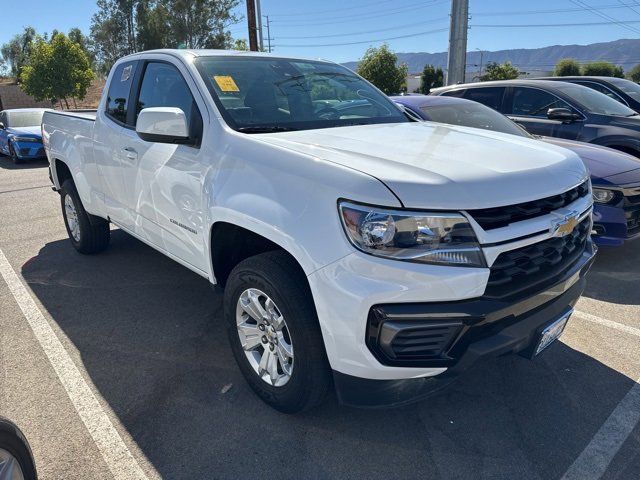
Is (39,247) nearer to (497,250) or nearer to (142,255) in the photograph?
(142,255)

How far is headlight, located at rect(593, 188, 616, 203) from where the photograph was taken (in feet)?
14.9

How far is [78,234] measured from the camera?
5258mm

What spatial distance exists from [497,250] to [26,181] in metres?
10.9

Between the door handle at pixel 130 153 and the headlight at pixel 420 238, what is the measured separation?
2.22 m

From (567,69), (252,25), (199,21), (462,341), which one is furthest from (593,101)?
(567,69)

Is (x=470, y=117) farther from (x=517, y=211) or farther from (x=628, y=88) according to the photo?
(x=628, y=88)

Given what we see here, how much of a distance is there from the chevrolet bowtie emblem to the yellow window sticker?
1984 millimetres

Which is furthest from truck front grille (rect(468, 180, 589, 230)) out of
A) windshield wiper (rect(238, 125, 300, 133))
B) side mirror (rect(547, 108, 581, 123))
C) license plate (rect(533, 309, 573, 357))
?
side mirror (rect(547, 108, 581, 123))

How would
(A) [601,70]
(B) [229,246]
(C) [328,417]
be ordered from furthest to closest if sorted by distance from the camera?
(A) [601,70] → (B) [229,246] → (C) [328,417]

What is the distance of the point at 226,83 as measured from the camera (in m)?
3.13

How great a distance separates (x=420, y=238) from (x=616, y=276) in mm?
3457

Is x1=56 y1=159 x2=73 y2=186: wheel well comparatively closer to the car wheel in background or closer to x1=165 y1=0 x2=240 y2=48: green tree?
the car wheel in background

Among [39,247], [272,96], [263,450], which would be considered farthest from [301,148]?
[39,247]

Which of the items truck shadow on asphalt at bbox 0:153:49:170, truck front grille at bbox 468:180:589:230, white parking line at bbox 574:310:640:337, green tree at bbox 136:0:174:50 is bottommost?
truck shadow on asphalt at bbox 0:153:49:170
